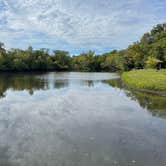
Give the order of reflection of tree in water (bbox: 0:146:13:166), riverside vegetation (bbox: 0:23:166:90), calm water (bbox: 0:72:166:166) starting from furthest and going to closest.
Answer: riverside vegetation (bbox: 0:23:166:90) → calm water (bbox: 0:72:166:166) → reflection of tree in water (bbox: 0:146:13:166)

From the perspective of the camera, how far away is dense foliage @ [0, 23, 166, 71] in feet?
162

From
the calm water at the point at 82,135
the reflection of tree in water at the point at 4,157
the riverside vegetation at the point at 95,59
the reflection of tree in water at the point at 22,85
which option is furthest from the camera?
the riverside vegetation at the point at 95,59

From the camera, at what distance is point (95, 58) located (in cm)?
9138

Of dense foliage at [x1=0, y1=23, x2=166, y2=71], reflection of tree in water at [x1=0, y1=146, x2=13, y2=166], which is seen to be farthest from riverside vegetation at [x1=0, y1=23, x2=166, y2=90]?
reflection of tree in water at [x1=0, y1=146, x2=13, y2=166]

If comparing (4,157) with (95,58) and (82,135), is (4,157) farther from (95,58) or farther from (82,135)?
(95,58)

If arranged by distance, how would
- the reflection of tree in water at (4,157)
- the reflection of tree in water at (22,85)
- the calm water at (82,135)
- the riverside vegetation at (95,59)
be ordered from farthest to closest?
the riverside vegetation at (95,59) → the reflection of tree in water at (22,85) → the calm water at (82,135) → the reflection of tree in water at (4,157)

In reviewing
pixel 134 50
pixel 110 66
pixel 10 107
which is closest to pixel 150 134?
pixel 10 107

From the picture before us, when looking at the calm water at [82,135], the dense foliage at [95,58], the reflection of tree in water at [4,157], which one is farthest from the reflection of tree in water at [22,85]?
the dense foliage at [95,58]

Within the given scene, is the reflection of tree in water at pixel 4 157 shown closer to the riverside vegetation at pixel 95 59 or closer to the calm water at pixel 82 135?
the calm water at pixel 82 135

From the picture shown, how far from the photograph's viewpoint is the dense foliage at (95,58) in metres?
49.4

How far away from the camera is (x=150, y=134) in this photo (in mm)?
8273

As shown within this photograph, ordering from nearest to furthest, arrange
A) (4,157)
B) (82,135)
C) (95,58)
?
1. (4,157)
2. (82,135)
3. (95,58)

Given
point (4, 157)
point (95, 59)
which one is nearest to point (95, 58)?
point (95, 59)

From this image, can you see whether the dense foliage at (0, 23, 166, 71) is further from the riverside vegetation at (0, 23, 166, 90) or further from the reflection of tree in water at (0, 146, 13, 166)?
the reflection of tree in water at (0, 146, 13, 166)
